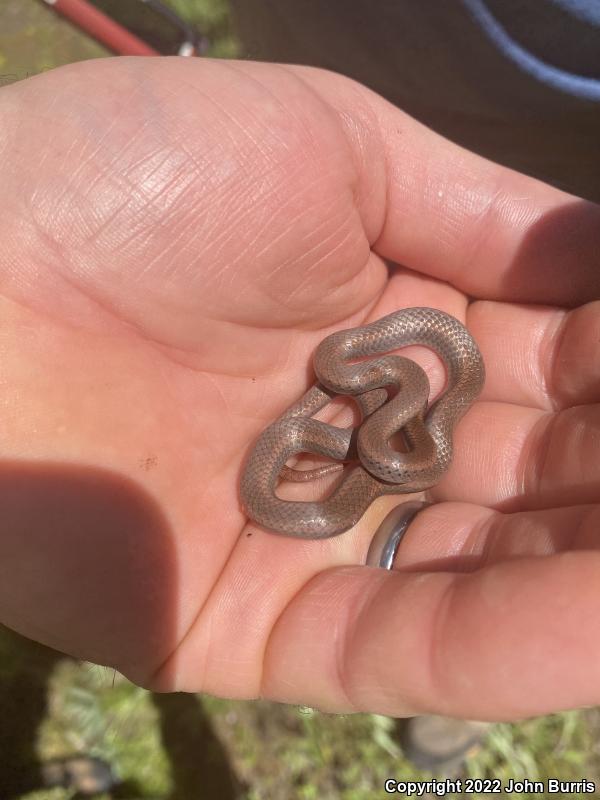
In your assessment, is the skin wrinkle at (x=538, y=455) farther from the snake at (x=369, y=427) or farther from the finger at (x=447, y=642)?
the finger at (x=447, y=642)

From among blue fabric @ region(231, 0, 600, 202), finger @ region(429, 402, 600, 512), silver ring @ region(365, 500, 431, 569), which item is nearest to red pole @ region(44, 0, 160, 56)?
blue fabric @ region(231, 0, 600, 202)

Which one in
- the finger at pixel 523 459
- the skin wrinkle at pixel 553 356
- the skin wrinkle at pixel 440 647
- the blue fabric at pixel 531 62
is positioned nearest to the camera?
the skin wrinkle at pixel 440 647

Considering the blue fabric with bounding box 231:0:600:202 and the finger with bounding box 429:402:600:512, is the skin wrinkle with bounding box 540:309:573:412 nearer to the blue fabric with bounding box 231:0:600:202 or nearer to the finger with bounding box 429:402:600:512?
the finger with bounding box 429:402:600:512

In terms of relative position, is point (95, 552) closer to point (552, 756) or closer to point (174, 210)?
point (174, 210)

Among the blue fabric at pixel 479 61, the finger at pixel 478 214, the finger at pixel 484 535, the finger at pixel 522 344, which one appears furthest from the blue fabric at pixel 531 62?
the finger at pixel 484 535

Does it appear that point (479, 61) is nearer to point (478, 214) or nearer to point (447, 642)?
point (478, 214)

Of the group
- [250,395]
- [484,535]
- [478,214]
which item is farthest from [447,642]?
[478,214]
